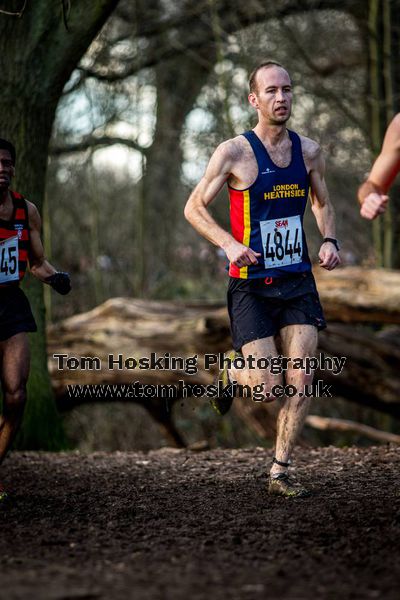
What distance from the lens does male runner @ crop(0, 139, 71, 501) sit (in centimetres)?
572

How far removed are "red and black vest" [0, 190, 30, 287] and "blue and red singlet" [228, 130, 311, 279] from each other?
132cm

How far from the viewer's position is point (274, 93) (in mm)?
5699

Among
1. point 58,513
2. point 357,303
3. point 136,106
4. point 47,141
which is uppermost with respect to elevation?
point 136,106

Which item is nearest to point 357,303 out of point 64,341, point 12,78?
point 64,341

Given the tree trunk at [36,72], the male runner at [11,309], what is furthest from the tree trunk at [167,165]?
the male runner at [11,309]

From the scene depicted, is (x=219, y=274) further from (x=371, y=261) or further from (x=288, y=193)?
(x=288, y=193)

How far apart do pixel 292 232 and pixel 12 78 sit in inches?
129

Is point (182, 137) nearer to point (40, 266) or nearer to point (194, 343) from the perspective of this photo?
point (194, 343)

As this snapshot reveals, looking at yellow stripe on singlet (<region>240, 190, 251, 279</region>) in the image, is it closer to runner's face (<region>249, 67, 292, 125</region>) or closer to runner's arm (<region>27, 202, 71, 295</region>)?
runner's face (<region>249, 67, 292, 125</region>)

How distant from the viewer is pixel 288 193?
226 inches

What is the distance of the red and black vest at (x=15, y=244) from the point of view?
226 inches

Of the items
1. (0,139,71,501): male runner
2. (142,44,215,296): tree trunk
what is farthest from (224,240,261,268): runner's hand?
(142,44,215,296): tree trunk

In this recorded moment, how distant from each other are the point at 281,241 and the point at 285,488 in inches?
58.8

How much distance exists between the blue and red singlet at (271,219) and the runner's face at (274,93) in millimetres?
225
